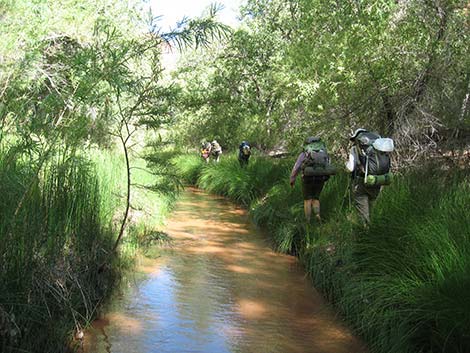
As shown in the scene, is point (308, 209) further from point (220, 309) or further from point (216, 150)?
point (216, 150)

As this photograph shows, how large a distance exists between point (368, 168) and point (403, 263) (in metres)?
1.91

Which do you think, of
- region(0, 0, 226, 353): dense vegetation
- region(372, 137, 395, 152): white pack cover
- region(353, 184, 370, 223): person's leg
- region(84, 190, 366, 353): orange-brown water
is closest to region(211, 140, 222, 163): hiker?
region(84, 190, 366, 353): orange-brown water

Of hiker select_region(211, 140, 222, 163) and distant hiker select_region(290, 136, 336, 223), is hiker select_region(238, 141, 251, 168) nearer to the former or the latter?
hiker select_region(211, 140, 222, 163)

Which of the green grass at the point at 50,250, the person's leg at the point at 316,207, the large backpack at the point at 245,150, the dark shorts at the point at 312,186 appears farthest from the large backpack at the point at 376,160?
the large backpack at the point at 245,150

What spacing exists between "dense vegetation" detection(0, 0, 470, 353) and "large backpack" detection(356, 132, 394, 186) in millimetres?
293

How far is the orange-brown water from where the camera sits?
207 inches

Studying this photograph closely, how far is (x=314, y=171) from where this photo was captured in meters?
8.47

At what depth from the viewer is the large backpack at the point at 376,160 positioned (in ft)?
21.7

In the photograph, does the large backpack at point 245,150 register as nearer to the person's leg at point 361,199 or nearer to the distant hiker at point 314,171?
the distant hiker at point 314,171

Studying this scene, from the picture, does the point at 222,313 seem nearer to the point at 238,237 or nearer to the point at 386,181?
the point at 386,181

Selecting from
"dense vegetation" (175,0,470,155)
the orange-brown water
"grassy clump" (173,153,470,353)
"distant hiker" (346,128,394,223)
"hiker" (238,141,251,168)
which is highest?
"dense vegetation" (175,0,470,155)

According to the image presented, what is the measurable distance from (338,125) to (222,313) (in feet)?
19.0

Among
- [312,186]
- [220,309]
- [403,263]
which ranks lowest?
[220,309]

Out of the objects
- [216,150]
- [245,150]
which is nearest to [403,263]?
[245,150]
